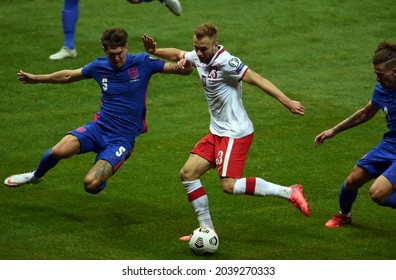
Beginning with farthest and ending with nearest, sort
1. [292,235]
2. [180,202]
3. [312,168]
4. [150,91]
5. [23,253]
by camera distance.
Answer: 1. [150,91]
2. [312,168]
3. [180,202]
4. [292,235]
5. [23,253]

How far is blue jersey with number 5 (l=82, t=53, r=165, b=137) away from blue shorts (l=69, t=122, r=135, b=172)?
83mm

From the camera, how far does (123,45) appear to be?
32.7ft

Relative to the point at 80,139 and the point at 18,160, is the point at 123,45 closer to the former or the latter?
the point at 80,139

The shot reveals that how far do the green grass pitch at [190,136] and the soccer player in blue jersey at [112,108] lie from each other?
0.70 meters

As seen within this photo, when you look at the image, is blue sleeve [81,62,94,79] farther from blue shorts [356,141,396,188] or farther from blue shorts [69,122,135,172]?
blue shorts [356,141,396,188]

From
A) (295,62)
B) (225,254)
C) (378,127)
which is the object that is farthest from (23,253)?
(295,62)

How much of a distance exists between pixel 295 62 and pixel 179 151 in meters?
4.36

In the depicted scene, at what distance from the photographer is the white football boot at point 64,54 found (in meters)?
16.0

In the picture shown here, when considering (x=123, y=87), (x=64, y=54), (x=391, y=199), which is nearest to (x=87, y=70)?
(x=123, y=87)

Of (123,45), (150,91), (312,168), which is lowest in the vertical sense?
(150,91)

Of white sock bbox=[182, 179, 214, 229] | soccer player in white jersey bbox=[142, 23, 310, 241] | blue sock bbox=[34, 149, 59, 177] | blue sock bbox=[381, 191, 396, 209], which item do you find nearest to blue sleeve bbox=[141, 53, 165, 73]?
soccer player in white jersey bbox=[142, 23, 310, 241]

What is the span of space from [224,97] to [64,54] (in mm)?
7206

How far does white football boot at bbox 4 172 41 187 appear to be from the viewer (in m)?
10.5

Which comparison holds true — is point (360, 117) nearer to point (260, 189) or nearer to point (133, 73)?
point (260, 189)
